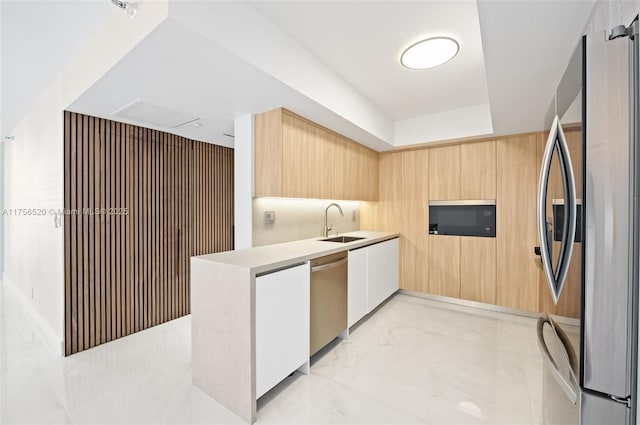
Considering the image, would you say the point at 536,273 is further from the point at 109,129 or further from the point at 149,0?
the point at 109,129

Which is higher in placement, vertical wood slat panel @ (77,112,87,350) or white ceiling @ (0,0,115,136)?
white ceiling @ (0,0,115,136)

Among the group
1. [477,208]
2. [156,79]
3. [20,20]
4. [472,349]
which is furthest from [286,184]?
[477,208]

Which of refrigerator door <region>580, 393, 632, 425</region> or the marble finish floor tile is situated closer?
refrigerator door <region>580, 393, 632, 425</region>

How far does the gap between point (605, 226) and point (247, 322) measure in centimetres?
166

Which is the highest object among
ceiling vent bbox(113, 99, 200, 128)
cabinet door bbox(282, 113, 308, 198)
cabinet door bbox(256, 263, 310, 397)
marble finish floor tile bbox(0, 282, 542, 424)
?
ceiling vent bbox(113, 99, 200, 128)

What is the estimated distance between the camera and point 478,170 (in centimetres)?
365

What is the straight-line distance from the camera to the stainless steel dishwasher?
7.37 feet

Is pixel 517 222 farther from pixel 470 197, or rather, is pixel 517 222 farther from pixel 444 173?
pixel 444 173

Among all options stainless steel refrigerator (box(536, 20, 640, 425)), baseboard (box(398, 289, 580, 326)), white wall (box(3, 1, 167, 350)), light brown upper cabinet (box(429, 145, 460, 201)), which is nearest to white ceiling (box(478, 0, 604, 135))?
stainless steel refrigerator (box(536, 20, 640, 425))

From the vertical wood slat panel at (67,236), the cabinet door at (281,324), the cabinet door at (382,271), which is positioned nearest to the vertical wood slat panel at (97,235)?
the vertical wood slat panel at (67,236)

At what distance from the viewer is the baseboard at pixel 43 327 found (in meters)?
2.50

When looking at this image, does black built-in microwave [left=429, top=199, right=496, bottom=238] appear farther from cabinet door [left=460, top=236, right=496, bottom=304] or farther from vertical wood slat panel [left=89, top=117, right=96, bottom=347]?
vertical wood slat panel [left=89, top=117, right=96, bottom=347]

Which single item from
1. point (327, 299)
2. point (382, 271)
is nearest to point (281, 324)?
point (327, 299)

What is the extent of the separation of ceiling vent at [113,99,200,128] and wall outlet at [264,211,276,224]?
114 cm
